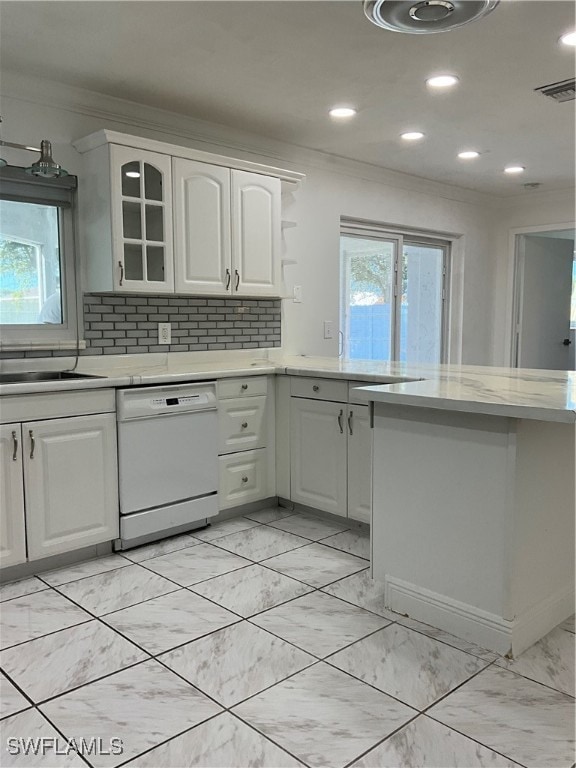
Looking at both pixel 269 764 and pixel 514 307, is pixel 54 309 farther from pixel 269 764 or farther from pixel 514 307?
pixel 514 307

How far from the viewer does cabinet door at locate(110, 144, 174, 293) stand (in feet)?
10.3

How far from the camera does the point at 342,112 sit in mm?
3576

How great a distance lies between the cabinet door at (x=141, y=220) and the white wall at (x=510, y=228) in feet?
13.2

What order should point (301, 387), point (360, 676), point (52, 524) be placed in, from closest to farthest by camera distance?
1. point (360, 676)
2. point (52, 524)
3. point (301, 387)

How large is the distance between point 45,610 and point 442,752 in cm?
158

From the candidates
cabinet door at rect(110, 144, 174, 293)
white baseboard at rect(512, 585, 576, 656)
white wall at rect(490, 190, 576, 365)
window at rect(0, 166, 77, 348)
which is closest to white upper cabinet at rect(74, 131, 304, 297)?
cabinet door at rect(110, 144, 174, 293)

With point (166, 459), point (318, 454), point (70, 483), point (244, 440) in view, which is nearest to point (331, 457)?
point (318, 454)

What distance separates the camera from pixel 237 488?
353 centimetres

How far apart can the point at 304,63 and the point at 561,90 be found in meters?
1.42

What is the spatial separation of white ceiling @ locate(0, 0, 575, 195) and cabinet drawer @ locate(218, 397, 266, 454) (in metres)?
1.68

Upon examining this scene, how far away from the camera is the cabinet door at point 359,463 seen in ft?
10.4

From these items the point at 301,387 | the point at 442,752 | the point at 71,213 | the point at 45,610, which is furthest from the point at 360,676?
the point at 71,213

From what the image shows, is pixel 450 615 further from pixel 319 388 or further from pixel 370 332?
pixel 370 332

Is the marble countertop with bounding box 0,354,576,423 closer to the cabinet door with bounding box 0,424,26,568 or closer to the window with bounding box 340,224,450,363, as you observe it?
the cabinet door with bounding box 0,424,26,568
